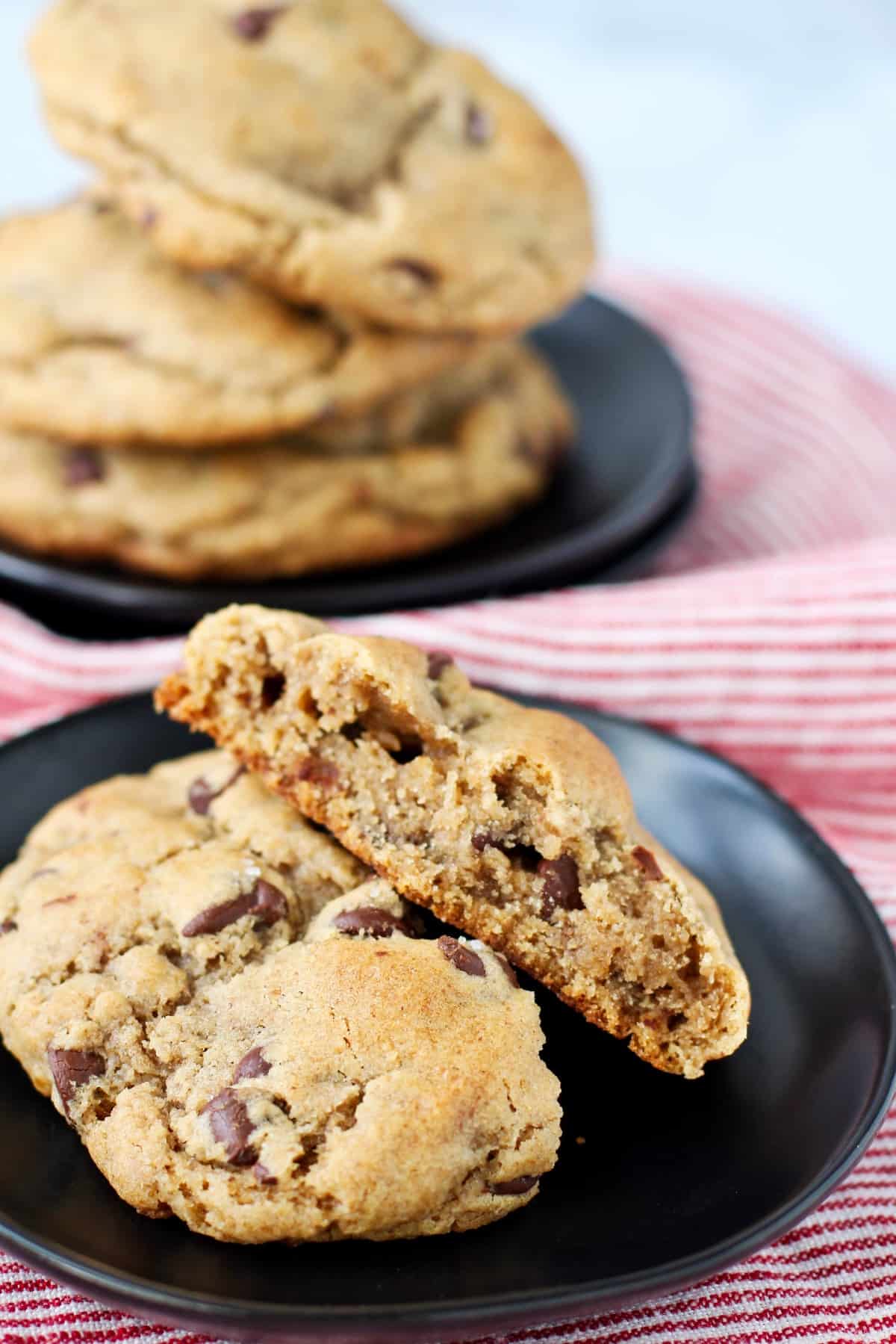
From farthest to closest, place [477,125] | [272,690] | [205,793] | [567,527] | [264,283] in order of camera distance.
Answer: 1. [567,527]
2. [477,125]
3. [264,283]
4. [205,793]
5. [272,690]

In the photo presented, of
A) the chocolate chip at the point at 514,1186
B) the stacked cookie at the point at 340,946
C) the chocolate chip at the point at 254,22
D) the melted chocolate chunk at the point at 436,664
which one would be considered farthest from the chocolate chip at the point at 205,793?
the chocolate chip at the point at 254,22

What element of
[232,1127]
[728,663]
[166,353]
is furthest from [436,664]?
[166,353]

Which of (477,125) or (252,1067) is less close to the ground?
(477,125)

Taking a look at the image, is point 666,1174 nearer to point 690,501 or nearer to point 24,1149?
point 24,1149

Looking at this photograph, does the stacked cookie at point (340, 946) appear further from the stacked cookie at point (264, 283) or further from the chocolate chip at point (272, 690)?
the stacked cookie at point (264, 283)

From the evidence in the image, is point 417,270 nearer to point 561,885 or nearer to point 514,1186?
point 561,885

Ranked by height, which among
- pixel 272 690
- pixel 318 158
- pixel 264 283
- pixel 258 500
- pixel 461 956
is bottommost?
pixel 258 500
